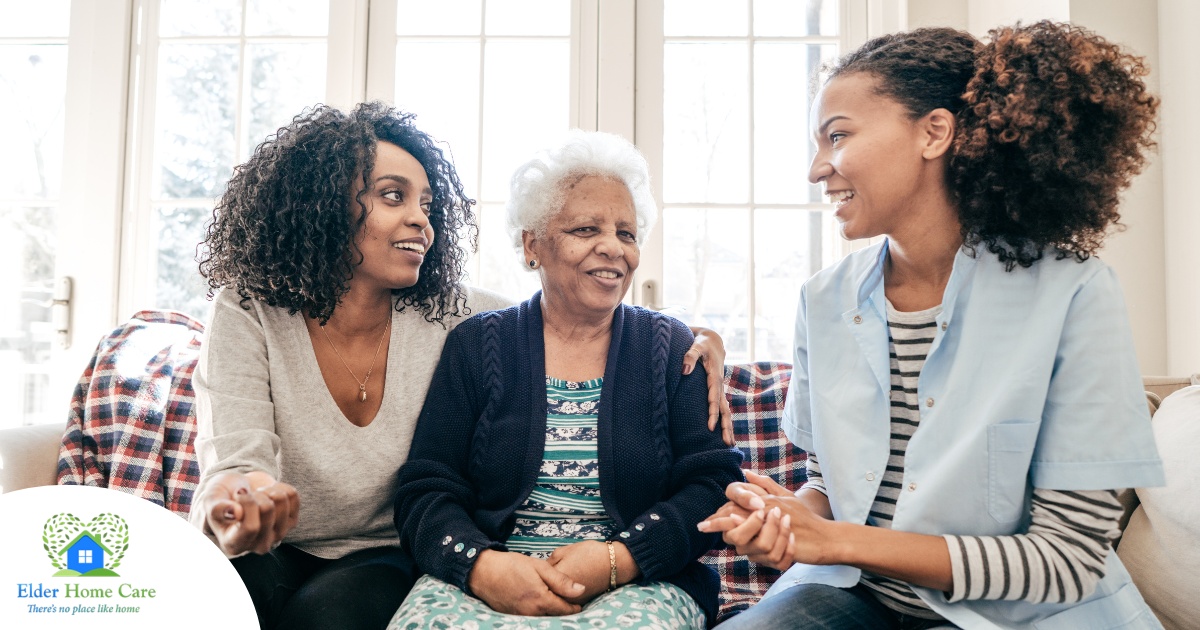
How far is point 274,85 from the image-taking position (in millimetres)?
2855

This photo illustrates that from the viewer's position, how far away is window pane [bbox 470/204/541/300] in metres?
2.79

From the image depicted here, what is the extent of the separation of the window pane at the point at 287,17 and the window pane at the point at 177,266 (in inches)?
27.0

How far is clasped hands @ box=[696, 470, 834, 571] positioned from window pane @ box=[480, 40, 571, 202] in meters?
1.84

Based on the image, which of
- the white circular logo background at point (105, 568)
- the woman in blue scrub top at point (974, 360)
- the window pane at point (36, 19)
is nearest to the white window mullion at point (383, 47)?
the window pane at point (36, 19)

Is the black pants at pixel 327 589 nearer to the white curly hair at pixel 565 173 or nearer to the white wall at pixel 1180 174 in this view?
the white curly hair at pixel 565 173

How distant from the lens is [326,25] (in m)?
2.82

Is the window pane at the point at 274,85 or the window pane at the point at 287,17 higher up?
the window pane at the point at 287,17

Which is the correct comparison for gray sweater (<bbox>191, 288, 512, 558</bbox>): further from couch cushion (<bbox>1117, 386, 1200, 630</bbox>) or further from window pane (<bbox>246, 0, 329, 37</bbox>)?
window pane (<bbox>246, 0, 329, 37</bbox>)

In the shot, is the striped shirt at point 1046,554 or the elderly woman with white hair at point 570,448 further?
the elderly woman with white hair at point 570,448

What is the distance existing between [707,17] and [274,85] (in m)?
1.55

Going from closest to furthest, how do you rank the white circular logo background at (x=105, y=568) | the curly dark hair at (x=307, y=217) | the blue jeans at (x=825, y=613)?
the white circular logo background at (x=105, y=568) → the blue jeans at (x=825, y=613) → the curly dark hair at (x=307, y=217)

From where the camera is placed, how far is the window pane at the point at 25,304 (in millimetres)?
2889

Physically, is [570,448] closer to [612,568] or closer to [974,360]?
[612,568]

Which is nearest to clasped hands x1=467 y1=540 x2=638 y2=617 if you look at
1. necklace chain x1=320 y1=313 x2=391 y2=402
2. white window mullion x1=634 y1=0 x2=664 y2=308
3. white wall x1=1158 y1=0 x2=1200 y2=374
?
necklace chain x1=320 y1=313 x2=391 y2=402
